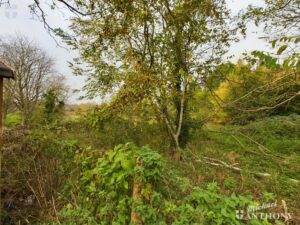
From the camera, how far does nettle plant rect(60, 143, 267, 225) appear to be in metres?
2.35

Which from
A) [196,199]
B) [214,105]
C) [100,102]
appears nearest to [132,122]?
[100,102]

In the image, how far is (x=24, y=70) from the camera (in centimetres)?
1719

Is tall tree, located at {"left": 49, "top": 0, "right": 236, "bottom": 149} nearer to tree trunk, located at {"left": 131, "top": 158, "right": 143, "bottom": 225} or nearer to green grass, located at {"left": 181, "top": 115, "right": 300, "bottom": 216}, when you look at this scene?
green grass, located at {"left": 181, "top": 115, "right": 300, "bottom": 216}

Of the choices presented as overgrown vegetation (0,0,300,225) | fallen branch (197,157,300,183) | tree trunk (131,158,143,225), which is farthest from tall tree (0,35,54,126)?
tree trunk (131,158,143,225)

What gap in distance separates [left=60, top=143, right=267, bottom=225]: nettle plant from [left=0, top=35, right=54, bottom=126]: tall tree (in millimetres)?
15175

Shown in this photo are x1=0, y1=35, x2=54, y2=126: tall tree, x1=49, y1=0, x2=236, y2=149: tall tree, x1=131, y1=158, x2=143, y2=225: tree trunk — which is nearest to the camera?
x1=131, y1=158, x2=143, y2=225: tree trunk

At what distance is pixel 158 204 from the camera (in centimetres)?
266

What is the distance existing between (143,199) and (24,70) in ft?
57.9

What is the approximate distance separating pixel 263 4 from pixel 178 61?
3310mm

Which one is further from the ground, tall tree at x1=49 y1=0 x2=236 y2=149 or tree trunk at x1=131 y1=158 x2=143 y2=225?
tall tree at x1=49 y1=0 x2=236 y2=149

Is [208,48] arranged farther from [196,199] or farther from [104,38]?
[196,199]

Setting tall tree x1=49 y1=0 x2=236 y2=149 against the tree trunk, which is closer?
the tree trunk

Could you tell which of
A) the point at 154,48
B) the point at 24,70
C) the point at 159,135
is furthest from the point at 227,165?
the point at 24,70

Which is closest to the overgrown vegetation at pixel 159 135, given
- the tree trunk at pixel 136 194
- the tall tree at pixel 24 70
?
the tree trunk at pixel 136 194
